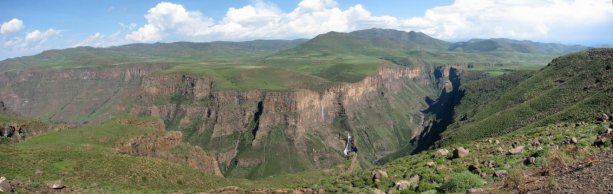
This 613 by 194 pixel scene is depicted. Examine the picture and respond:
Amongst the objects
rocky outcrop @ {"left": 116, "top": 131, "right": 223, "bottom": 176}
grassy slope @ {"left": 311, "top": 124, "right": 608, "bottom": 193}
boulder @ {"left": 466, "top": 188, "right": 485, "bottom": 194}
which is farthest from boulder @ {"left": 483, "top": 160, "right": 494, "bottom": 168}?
rocky outcrop @ {"left": 116, "top": 131, "right": 223, "bottom": 176}

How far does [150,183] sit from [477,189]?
44798 millimetres

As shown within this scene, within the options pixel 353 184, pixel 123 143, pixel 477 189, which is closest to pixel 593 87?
pixel 353 184

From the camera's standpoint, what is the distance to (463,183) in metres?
26.8

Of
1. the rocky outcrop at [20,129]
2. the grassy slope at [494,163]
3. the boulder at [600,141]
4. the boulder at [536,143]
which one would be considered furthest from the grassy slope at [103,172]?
the rocky outcrop at [20,129]

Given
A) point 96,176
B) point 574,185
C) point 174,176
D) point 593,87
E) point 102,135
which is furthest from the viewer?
point 102,135

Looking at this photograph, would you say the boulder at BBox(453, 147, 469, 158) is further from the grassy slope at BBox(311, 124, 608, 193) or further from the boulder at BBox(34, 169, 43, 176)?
the boulder at BBox(34, 169, 43, 176)

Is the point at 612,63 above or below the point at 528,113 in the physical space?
above

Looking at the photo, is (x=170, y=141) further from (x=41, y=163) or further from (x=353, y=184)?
(x=353, y=184)

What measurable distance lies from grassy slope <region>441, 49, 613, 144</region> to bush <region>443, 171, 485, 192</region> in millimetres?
49452

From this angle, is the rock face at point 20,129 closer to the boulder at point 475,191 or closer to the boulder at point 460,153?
the boulder at point 460,153

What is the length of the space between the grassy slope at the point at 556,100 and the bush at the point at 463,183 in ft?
162

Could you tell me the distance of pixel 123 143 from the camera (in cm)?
10188

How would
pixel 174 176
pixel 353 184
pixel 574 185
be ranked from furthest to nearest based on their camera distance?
pixel 174 176
pixel 353 184
pixel 574 185

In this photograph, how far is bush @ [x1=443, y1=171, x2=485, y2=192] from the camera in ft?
87.4
